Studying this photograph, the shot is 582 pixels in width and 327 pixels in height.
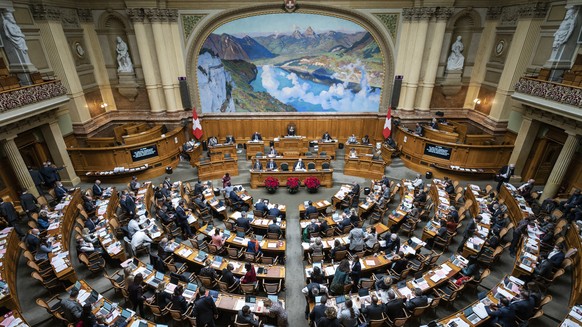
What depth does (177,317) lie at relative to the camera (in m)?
7.48

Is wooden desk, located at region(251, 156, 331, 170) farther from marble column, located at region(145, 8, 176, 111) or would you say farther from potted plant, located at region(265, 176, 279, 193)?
marble column, located at region(145, 8, 176, 111)

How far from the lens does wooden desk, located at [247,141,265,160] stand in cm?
1791

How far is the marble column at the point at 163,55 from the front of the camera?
1628 centimetres

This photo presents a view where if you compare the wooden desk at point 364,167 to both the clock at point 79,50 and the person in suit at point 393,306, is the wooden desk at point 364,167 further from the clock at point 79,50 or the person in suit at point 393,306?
the clock at point 79,50

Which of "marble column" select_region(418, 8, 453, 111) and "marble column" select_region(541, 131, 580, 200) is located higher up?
"marble column" select_region(418, 8, 453, 111)

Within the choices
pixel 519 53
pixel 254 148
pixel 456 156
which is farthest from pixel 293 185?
pixel 519 53

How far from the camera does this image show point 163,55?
17.1 m

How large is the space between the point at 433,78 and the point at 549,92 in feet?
21.5

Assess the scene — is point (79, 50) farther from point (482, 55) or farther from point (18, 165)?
point (482, 55)

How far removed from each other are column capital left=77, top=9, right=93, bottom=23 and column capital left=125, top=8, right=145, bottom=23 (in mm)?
2210

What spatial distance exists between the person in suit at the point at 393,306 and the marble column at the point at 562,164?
1024 centimetres

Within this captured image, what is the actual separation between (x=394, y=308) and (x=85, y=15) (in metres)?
20.5

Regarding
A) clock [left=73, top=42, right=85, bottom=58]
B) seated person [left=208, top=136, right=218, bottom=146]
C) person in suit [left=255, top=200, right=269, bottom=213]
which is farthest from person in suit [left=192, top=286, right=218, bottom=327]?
clock [left=73, top=42, right=85, bottom=58]

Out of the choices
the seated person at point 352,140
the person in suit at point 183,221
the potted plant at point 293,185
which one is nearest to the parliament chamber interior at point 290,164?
the person in suit at point 183,221
